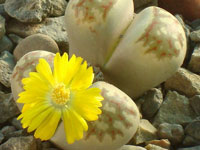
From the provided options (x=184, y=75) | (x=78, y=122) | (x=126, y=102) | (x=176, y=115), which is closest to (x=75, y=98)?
(x=78, y=122)

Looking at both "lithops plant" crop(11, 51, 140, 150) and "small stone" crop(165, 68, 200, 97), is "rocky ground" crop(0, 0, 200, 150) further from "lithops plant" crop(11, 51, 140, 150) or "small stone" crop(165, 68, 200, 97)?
"lithops plant" crop(11, 51, 140, 150)

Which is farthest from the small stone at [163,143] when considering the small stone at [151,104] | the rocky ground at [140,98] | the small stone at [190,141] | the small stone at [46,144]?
the small stone at [46,144]

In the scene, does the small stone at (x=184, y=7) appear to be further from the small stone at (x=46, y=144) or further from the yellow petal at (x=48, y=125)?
the yellow petal at (x=48, y=125)

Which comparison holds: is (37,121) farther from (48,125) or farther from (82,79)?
(82,79)

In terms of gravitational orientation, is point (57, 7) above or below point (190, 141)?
above

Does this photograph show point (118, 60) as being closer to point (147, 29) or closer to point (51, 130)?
point (147, 29)

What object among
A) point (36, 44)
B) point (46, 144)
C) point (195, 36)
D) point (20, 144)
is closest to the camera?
point (20, 144)

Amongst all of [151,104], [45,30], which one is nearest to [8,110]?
[45,30]
